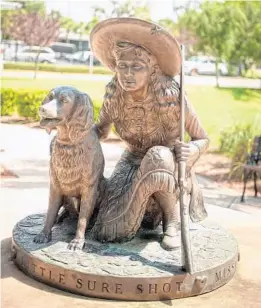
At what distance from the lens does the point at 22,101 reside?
16703mm

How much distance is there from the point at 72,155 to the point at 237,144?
7.40 meters

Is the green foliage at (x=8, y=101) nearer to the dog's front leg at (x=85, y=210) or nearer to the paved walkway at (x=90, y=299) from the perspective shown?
the paved walkway at (x=90, y=299)

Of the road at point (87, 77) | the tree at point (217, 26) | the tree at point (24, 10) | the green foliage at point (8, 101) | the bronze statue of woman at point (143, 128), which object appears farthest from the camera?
the tree at point (24, 10)

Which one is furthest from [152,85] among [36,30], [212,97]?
[36,30]

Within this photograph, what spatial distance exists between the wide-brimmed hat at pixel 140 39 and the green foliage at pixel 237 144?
6.01 metres

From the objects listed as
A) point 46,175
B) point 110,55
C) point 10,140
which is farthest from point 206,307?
point 10,140

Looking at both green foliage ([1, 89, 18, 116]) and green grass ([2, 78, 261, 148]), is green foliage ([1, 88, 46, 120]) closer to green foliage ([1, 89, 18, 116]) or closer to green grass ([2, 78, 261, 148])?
green foliage ([1, 89, 18, 116])

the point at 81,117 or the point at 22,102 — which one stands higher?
the point at 81,117

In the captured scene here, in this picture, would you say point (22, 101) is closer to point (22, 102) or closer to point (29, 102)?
point (22, 102)

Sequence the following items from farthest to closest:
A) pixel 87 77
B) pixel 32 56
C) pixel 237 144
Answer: pixel 32 56 < pixel 87 77 < pixel 237 144

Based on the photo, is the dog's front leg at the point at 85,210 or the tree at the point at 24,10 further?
the tree at the point at 24,10

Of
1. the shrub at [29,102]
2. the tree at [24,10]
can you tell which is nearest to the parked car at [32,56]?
the tree at [24,10]

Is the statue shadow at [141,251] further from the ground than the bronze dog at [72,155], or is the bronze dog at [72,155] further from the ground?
the bronze dog at [72,155]

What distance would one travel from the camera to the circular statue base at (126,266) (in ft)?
10.4
